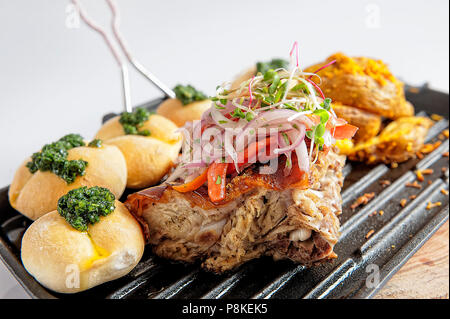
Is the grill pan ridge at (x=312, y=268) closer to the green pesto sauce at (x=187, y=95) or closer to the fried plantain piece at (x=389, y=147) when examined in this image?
the fried plantain piece at (x=389, y=147)

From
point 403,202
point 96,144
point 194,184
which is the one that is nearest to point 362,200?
point 403,202

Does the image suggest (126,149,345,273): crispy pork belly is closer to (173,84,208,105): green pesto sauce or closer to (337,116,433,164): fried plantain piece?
(337,116,433,164): fried plantain piece

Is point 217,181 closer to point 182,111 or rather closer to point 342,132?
point 342,132

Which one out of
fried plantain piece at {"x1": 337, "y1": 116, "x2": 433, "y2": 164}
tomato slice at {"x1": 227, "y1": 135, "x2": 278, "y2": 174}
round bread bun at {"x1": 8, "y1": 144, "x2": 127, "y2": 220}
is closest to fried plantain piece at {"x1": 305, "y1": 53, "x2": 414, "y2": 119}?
fried plantain piece at {"x1": 337, "y1": 116, "x2": 433, "y2": 164}

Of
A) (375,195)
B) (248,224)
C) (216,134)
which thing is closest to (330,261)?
(248,224)

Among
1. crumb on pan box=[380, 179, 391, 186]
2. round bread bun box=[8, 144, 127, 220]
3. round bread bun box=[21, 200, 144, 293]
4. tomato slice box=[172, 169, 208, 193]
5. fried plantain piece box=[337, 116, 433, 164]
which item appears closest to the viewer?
round bread bun box=[21, 200, 144, 293]

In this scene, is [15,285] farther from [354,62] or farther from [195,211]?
[354,62]
